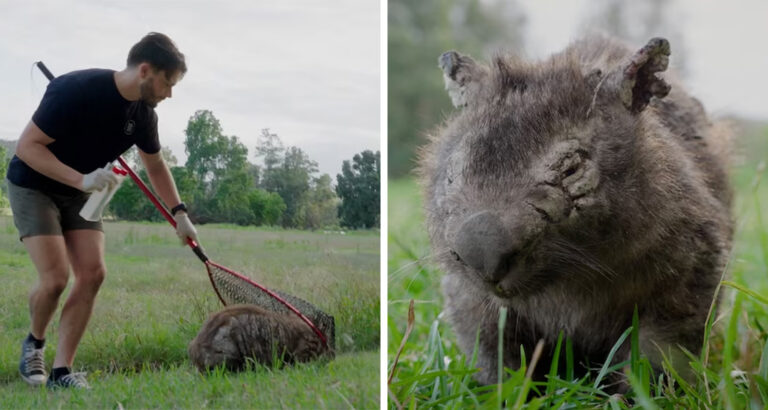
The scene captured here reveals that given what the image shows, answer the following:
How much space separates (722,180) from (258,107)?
1403 millimetres

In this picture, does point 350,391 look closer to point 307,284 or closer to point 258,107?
point 307,284

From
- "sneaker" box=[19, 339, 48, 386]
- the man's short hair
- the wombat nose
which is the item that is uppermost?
the man's short hair

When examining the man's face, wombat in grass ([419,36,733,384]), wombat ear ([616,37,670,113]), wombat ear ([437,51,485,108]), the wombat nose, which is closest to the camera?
the wombat nose

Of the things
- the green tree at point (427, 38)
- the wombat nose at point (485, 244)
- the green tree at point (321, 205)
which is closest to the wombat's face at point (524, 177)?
the wombat nose at point (485, 244)

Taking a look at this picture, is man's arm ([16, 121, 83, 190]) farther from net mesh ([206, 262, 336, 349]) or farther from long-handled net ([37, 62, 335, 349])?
net mesh ([206, 262, 336, 349])

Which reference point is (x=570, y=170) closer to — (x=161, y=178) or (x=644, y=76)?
(x=644, y=76)

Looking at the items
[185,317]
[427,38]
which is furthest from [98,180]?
[427,38]

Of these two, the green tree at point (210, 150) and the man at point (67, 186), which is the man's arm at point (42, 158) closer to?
the man at point (67, 186)

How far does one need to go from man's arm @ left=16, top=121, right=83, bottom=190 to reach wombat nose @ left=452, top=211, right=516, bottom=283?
1108 millimetres

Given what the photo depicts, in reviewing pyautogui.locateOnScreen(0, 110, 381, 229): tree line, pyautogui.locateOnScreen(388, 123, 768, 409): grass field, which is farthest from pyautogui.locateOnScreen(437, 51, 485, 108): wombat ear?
pyautogui.locateOnScreen(388, 123, 768, 409): grass field

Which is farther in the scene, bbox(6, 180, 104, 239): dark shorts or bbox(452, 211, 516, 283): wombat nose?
bbox(6, 180, 104, 239): dark shorts

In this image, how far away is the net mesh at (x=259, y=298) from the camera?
2320mm

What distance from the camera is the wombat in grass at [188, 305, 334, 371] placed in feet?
7.47

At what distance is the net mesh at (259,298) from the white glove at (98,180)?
35 centimetres
